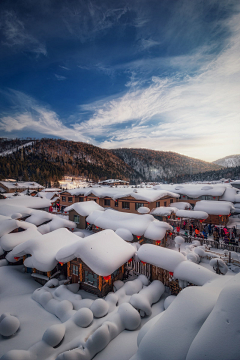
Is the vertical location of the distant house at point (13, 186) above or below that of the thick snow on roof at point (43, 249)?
above

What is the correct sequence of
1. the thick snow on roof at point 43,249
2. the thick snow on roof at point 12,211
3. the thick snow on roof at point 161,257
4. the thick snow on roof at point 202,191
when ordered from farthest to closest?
1. the thick snow on roof at point 202,191
2. the thick snow on roof at point 12,211
3. the thick snow on roof at point 43,249
4. the thick snow on roof at point 161,257

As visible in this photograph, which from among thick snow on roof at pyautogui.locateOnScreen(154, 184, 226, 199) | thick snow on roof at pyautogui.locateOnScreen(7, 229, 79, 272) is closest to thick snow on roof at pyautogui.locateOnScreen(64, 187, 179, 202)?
thick snow on roof at pyautogui.locateOnScreen(154, 184, 226, 199)

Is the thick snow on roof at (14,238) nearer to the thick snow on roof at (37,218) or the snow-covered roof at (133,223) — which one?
the thick snow on roof at (37,218)

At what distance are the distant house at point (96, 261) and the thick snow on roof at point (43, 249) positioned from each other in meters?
0.94

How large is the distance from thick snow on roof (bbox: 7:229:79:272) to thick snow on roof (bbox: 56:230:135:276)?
0.95 meters

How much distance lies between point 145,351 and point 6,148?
235440mm

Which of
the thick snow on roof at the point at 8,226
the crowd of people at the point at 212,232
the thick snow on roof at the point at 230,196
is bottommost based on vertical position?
the crowd of people at the point at 212,232

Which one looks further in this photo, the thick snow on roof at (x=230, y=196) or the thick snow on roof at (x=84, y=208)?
the thick snow on roof at (x=230, y=196)

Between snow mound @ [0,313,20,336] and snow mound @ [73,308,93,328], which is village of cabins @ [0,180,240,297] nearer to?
snow mound @ [73,308,93,328]

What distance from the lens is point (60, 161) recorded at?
154875mm

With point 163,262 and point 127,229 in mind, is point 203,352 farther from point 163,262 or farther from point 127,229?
point 127,229

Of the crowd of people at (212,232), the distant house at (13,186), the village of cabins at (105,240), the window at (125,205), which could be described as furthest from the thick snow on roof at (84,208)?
the distant house at (13,186)

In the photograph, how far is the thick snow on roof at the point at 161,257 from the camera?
349 inches

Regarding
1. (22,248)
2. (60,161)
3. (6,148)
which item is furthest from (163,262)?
(6,148)
